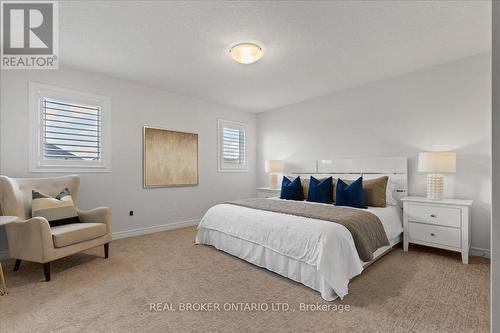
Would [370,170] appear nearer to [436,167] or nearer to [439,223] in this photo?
[436,167]

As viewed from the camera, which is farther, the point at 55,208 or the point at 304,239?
the point at 55,208

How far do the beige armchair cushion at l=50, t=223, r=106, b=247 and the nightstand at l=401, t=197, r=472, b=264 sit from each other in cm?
387

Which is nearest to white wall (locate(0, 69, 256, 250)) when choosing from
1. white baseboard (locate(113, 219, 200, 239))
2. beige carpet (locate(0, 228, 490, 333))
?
white baseboard (locate(113, 219, 200, 239))

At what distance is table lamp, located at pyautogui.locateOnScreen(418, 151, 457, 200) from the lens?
292 cm

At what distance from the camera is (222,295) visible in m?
2.09

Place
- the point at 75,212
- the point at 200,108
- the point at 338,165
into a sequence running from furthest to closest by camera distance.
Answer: the point at 200,108 < the point at 338,165 < the point at 75,212

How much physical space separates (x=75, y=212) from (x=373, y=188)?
12.8 feet

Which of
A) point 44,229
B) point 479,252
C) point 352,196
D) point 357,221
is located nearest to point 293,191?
point 352,196

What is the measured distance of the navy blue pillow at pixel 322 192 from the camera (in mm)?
3574

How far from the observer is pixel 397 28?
8.00 feet

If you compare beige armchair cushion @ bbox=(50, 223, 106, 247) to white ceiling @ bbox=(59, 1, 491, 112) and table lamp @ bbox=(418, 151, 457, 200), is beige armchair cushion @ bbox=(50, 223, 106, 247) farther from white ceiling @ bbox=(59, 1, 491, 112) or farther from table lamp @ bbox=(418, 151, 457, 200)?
table lamp @ bbox=(418, 151, 457, 200)

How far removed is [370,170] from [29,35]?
15.7 ft

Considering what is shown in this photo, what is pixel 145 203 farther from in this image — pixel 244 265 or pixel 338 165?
pixel 338 165
